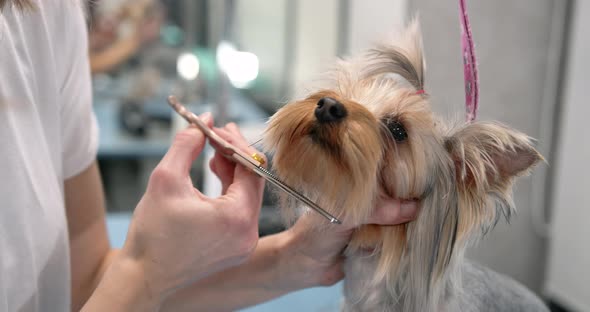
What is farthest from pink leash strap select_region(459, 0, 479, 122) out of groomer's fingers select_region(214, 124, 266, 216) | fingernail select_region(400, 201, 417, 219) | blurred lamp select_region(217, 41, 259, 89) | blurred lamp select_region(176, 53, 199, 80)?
blurred lamp select_region(176, 53, 199, 80)

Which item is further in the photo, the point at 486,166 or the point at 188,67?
the point at 188,67

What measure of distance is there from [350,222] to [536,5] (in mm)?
1770

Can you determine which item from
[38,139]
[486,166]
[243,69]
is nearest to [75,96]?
[38,139]

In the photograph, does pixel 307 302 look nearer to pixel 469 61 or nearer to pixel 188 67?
pixel 469 61

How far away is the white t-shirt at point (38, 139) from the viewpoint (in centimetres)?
70

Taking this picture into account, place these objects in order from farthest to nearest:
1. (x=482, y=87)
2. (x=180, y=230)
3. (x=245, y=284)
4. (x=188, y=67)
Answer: (x=188, y=67)
(x=482, y=87)
(x=245, y=284)
(x=180, y=230)

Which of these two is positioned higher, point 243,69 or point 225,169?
point 225,169

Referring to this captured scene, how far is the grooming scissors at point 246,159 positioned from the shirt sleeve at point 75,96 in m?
0.16

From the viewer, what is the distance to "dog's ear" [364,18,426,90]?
0.77 m

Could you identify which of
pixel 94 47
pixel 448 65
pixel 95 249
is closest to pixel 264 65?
pixel 94 47

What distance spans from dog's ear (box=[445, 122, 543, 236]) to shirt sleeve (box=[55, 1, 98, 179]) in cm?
56

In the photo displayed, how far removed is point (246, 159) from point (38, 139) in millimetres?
289

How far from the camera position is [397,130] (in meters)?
0.73

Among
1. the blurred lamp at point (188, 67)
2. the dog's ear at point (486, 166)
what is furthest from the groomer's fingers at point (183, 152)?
the blurred lamp at point (188, 67)
